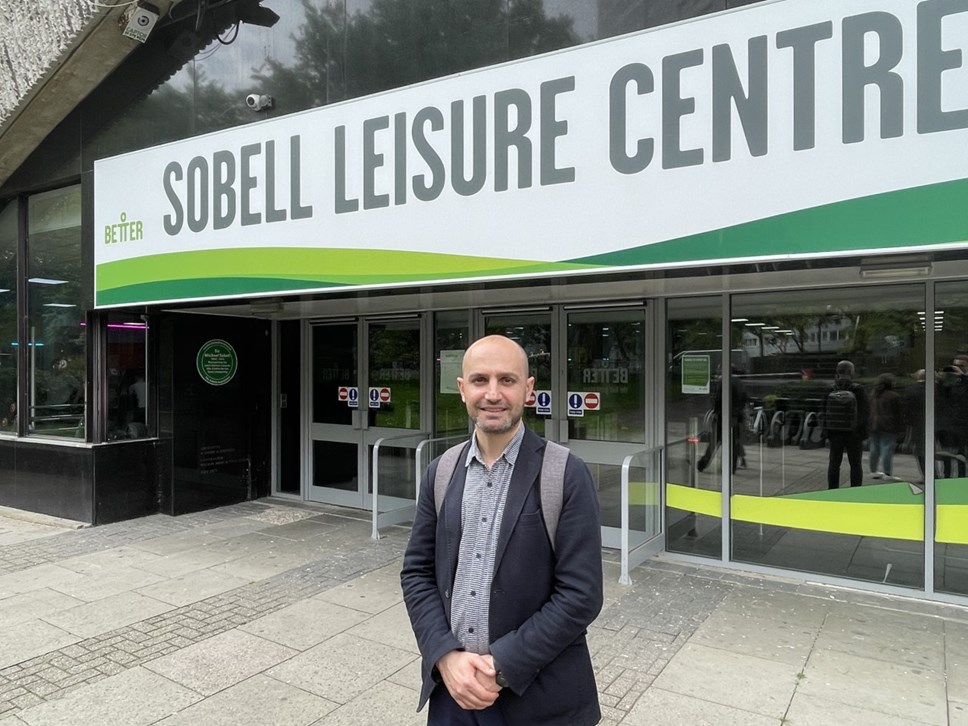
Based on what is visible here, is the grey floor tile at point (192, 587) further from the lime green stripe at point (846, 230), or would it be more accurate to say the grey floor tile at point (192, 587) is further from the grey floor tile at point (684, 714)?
the lime green stripe at point (846, 230)

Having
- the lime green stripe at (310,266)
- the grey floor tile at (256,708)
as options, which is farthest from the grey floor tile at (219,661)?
the lime green stripe at (310,266)

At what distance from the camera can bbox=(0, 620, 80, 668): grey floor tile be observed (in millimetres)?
3976

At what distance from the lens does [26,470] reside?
25.2ft

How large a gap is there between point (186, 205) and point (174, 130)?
5.17 feet

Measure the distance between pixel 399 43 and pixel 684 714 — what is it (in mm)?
4932

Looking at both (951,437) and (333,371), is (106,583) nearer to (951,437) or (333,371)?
(333,371)

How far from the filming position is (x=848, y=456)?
511cm

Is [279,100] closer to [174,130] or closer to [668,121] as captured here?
[174,130]

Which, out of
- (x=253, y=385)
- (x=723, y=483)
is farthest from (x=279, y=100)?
(x=723, y=483)

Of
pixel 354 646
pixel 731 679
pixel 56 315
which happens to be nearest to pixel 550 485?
pixel 731 679

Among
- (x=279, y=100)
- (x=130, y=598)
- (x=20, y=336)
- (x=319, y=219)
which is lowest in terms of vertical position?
(x=130, y=598)

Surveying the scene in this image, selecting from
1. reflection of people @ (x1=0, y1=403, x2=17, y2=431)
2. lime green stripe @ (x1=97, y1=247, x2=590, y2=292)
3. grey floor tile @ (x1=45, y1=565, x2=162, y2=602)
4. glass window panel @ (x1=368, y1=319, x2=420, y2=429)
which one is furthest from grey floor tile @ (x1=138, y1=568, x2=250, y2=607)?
reflection of people @ (x1=0, y1=403, x2=17, y2=431)

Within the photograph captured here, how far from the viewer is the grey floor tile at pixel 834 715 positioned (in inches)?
125

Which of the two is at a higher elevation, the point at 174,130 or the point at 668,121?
the point at 174,130
